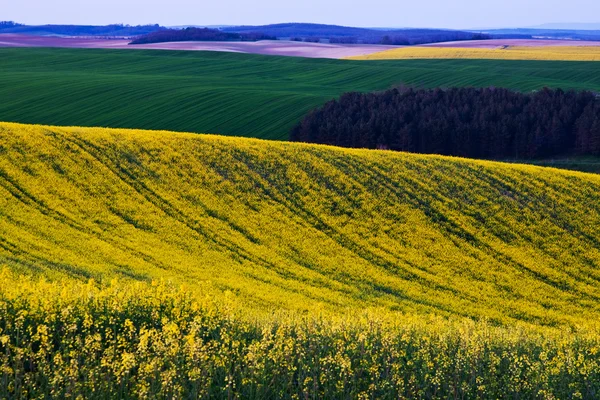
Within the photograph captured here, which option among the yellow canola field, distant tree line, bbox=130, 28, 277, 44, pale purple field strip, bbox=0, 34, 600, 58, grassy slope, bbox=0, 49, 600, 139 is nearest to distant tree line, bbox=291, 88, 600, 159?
grassy slope, bbox=0, 49, 600, 139

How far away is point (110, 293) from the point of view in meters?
13.8

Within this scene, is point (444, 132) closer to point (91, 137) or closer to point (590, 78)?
point (91, 137)

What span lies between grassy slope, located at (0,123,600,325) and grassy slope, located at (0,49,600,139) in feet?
98.0

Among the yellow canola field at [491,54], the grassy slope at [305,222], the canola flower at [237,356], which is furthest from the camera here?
the yellow canola field at [491,54]

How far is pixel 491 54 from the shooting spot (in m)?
123

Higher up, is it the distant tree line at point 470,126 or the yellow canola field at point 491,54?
the yellow canola field at point 491,54

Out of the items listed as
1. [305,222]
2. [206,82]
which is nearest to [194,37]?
[206,82]

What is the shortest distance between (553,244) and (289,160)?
13.1 metres

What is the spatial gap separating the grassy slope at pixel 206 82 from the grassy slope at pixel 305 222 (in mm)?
29862

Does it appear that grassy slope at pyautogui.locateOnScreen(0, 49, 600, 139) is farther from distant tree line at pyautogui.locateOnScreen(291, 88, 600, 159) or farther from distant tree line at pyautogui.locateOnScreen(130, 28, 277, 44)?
distant tree line at pyautogui.locateOnScreen(130, 28, 277, 44)

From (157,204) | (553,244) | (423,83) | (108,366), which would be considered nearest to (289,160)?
(157,204)

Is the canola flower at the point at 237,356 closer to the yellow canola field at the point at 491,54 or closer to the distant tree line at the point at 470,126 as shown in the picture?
the distant tree line at the point at 470,126

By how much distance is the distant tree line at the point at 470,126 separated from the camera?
6188 cm

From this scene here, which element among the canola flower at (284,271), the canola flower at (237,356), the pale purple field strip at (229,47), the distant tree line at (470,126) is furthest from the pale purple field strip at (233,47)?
the canola flower at (237,356)
